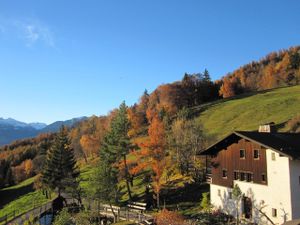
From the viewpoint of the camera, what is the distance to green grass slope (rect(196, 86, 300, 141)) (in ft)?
266

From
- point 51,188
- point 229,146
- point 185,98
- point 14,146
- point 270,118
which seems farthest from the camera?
point 14,146

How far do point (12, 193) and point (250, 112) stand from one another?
72562 mm

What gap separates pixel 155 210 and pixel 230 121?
49.3m

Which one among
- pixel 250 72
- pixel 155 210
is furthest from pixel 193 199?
pixel 250 72

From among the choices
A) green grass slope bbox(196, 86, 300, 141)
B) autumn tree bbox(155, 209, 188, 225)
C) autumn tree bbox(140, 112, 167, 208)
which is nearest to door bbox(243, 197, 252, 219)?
autumn tree bbox(155, 209, 188, 225)

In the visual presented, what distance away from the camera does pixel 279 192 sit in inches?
1367

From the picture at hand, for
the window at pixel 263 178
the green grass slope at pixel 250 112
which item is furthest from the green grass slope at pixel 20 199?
the window at pixel 263 178

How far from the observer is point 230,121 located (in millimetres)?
91500

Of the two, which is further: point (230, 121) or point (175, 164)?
point (230, 121)

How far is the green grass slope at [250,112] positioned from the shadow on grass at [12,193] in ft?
175

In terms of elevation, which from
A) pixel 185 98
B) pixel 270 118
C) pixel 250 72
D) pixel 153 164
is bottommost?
pixel 153 164

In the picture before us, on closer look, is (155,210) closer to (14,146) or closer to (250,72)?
(250,72)

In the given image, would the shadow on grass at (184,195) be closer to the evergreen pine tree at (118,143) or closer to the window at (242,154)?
the evergreen pine tree at (118,143)

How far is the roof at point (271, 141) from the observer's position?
113 ft
